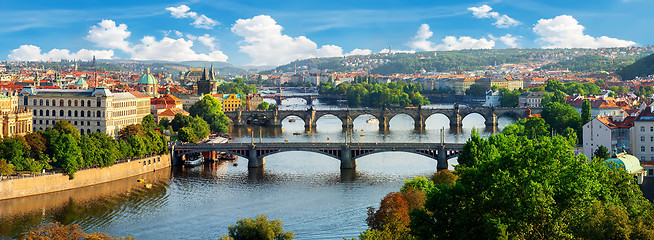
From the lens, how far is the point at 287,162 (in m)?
56.9

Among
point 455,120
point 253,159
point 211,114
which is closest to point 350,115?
point 455,120

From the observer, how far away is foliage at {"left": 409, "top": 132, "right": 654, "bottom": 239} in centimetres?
2058

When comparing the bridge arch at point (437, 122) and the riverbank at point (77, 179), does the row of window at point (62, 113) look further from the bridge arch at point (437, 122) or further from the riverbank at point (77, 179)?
the bridge arch at point (437, 122)

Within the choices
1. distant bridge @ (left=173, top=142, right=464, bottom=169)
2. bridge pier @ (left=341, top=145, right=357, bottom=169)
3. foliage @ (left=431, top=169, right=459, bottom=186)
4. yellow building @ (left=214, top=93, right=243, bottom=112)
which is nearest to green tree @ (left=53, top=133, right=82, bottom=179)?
distant bridge @ (left=173, top=142, right=464, bottom=169)

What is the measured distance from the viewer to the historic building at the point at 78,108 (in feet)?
202

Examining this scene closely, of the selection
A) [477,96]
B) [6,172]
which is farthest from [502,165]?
[477,96]

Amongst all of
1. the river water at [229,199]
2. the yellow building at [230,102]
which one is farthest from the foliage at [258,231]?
the yellow building at [230,102]

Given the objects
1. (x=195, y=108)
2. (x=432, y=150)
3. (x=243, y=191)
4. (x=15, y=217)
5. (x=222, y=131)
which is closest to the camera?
(x=15, y=217)

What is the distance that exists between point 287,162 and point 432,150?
9.13 meters

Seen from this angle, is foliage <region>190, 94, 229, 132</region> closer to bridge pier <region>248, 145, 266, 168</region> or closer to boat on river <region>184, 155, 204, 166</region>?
boat on river <region>184, 155, 204, 166</region>

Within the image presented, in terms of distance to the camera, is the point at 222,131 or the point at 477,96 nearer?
the point at 222,131

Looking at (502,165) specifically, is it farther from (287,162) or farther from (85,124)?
(85,124)

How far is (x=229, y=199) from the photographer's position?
43250 millimetres

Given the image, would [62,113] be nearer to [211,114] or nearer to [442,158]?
[211,114]
